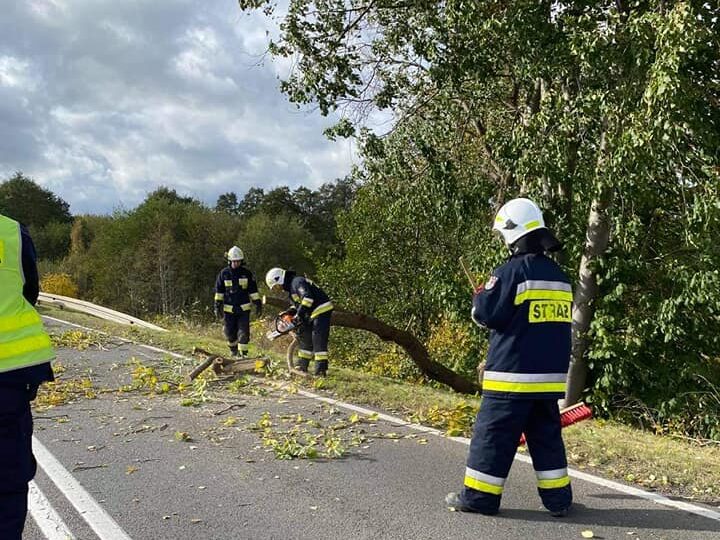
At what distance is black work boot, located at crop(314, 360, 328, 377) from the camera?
896 cm

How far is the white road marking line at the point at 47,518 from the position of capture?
12.3ft

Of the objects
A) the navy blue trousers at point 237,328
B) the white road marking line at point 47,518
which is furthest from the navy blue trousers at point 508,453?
the navy blue trousers at point 237,328

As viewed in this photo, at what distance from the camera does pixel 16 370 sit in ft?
10.1

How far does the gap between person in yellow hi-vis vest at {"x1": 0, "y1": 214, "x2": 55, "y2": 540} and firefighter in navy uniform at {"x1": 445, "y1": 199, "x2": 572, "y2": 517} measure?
2482 mm

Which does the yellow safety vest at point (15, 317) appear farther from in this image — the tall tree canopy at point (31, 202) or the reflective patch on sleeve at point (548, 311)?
the tall tree canopy at point (31, 202)

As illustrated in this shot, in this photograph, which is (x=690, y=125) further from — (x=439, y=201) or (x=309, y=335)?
(x=309, y=335)

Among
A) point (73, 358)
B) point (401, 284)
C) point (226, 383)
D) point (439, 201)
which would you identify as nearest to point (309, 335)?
point (226, 383)

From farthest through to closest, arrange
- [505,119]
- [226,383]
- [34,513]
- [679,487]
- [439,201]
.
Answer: [505,119]
[439,201]
[226,383]
[679,487]
[34,513]

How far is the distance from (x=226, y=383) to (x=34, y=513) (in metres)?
4.32

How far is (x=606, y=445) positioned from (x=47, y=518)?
419 centimetres

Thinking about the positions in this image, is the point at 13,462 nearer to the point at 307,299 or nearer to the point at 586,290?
the point at 307,299

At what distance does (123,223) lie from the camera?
4575cm

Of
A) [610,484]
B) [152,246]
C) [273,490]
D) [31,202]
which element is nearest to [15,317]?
[273,490]

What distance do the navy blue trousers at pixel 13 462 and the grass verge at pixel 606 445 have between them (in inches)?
147
